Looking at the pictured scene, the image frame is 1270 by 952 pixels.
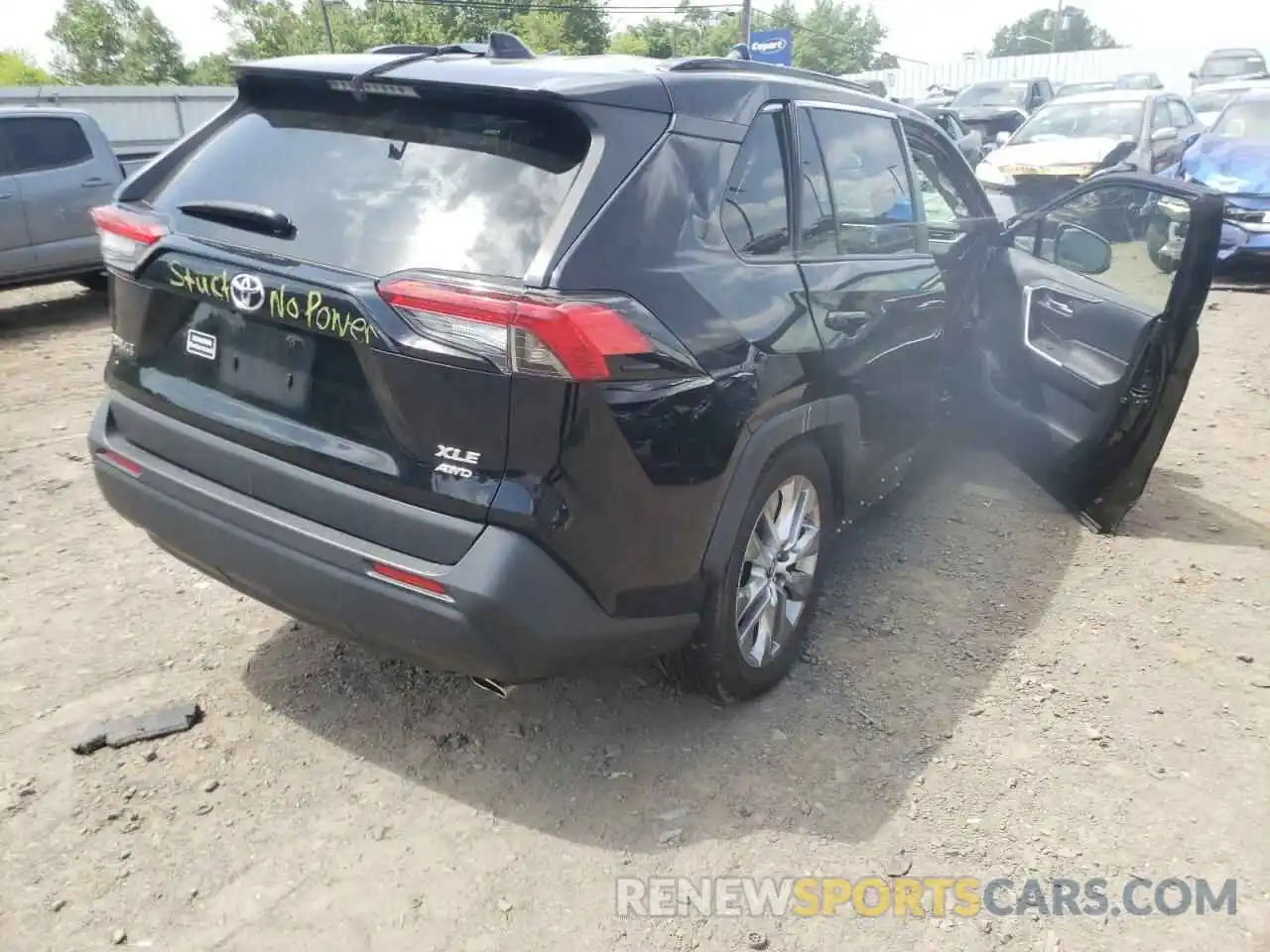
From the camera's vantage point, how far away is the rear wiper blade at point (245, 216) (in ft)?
8.07

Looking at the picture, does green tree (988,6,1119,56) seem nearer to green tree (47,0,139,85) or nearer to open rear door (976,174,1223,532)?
green tree (47,0,139,85)

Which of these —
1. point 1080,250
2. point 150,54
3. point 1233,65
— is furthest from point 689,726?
point 150,54

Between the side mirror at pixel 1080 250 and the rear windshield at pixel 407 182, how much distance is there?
293 centimetres

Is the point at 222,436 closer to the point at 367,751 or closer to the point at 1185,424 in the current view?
the point at 367,751

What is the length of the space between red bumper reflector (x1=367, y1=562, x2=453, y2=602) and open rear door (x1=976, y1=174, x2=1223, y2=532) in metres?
3.03

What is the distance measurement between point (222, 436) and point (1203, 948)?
2.70m

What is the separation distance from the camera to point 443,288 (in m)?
2.16

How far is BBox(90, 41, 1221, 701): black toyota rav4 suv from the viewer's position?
2.21 metres

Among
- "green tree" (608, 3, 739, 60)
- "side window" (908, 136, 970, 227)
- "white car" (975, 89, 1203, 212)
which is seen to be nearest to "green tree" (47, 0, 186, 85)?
"green tree" (608, 3, 739, 60)

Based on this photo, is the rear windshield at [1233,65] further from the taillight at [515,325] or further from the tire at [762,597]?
the taillight at [515,325]

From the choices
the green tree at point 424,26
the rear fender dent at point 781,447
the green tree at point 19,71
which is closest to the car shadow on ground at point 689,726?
the rear fender dent at point 781,447

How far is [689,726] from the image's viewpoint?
119 inches

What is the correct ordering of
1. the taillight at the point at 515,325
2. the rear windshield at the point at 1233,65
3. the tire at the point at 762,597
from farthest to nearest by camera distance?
the rear windshield at the point at 1233,65 < the tire at the point at 762,597 < the taillight at the point at 515,325

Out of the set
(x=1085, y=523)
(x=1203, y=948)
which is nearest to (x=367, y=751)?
(x=1203, y=948)
